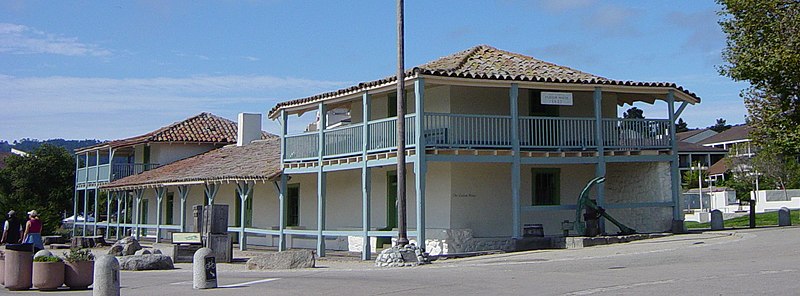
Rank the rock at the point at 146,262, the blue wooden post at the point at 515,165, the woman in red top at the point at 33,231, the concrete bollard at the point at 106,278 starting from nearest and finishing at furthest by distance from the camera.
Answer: the concrete bollard at the point at 106,278
the rock at the point at 146,262
the blue wooden post at the point at 515,165
the woman in red top at the point at 33,231

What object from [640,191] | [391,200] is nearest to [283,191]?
[391,200]

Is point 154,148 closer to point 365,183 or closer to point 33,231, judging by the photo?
point 33,231

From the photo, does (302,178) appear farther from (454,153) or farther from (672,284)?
(672,284)

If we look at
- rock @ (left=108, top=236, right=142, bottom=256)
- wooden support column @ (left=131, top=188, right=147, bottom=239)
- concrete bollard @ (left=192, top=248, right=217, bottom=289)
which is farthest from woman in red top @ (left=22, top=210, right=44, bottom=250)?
wooden support column @ (left=131, top=188, right=147, bottom=239)

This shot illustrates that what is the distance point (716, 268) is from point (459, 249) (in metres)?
9.36

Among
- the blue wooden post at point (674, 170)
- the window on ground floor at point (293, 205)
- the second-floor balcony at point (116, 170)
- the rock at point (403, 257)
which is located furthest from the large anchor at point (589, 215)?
the second-floor balcony at point (116, 170)

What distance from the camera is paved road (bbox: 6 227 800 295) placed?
41.7ft

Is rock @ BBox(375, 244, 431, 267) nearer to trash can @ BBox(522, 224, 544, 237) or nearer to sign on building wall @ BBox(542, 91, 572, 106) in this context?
trash can @ BBox(522, 224, 544, 237)

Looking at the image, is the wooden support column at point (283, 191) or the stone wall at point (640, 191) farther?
the wooden support column at point (283, 191)

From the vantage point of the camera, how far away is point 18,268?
16000mm

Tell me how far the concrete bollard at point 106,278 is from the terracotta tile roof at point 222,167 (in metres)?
14.4

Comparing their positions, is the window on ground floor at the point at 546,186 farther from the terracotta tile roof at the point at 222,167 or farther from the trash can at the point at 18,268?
the trash can at the point at 18,268

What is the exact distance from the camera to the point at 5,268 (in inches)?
643

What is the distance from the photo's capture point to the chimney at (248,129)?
40469 mm
